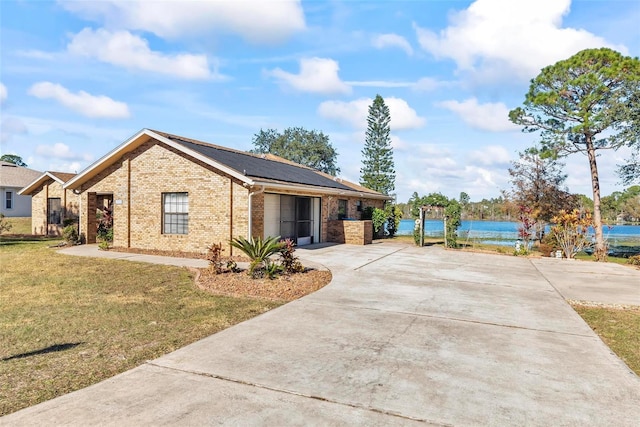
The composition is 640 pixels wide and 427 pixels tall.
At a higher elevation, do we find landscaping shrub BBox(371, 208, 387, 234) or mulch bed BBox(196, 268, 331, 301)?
landscaping shrub BBox(371, 208, 387, 234)

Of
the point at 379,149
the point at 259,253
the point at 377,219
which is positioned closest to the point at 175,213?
the point at 259,253

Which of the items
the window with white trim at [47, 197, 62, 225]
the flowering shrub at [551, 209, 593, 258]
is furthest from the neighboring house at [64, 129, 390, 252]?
the flowering shrub at [551, 209, 593, 258]

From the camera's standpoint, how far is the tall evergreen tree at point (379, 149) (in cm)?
4150

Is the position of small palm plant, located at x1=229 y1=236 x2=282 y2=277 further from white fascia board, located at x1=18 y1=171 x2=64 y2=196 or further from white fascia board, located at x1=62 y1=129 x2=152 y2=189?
white fascia board, located at x1=18 y1=171 x2=64 y2=196

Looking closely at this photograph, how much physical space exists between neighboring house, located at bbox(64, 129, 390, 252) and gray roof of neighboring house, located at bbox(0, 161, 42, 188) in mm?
19263

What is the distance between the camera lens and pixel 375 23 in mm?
10945

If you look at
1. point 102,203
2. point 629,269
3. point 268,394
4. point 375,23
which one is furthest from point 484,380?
point 102,203

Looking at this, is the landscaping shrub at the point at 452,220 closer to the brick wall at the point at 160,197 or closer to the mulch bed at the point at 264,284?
the mulch bed at the point at 264,284

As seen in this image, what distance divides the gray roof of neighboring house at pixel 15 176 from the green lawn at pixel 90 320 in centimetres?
2525

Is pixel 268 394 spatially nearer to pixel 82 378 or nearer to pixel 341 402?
pixel 341 402

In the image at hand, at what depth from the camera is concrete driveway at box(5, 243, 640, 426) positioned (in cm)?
329

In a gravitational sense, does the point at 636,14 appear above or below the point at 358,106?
below

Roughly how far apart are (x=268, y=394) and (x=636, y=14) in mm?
15222

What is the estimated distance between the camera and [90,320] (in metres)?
6.17
